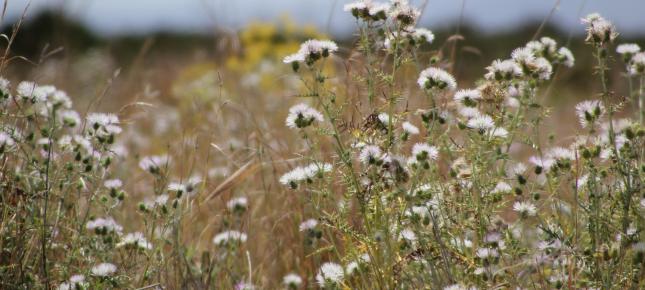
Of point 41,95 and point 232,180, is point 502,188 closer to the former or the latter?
point 232,180

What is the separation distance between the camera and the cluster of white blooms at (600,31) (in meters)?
1.89

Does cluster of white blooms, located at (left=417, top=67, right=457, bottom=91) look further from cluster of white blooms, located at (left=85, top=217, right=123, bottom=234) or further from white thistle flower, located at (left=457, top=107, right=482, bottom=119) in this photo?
cluster of white blooms, located at (left=85, top=217, right=123, bottom=234)

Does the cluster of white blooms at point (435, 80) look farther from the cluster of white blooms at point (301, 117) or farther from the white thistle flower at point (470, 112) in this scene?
the cluster of white blooms at point (301, 117)

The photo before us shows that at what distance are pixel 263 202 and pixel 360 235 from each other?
123 cm

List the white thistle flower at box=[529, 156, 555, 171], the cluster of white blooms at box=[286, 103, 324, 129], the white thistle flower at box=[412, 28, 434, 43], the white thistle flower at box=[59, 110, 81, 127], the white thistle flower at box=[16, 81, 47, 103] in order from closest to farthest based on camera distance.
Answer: the cluster of white blooms at box=[286, 103, 324, 129], the white thistle flower at box=[529, 156, 555, 171], the white thistle flower at box=[412, 28, 434, 43], the white thistle flower at box=[16, 81, 47, 103], the white thistle flower at box=[59, 110, 81, 127]

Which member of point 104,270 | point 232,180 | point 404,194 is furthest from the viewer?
point 232,180

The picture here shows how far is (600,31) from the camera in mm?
1891

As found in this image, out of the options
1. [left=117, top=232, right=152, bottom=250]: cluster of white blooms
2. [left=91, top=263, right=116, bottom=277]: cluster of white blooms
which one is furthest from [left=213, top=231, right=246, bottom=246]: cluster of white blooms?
[left=91, top=263, right=116, bottom=277]: cluster of white blooms

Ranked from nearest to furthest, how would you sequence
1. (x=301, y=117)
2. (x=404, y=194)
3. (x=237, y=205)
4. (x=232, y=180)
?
(x=404, y=194)
(x=301, y=117)
(x=232, y=180)
(x=237, y=205)

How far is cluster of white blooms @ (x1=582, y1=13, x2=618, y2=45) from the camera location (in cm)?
189

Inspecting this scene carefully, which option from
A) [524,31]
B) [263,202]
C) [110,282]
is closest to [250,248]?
[263,202]

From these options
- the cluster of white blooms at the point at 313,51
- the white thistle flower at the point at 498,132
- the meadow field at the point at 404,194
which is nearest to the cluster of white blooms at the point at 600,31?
the meadow field at the point at 404,194

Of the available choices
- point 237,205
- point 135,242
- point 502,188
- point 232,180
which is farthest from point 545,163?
point 135,242

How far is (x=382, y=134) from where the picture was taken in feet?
6.23
